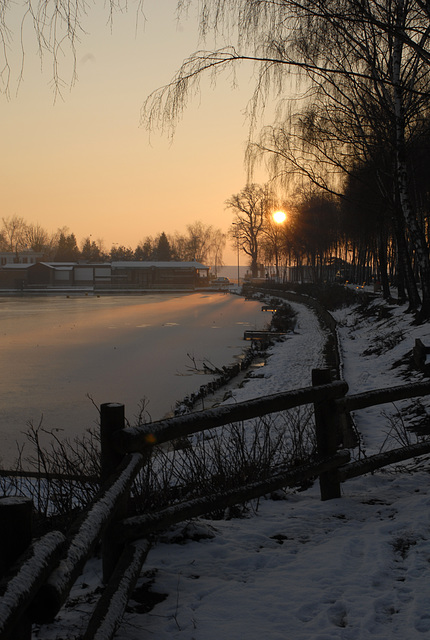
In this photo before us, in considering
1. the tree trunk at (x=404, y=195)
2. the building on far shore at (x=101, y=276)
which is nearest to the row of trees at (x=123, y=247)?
the building on far shore at (x=101, y=276)

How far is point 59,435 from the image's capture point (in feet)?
36.5

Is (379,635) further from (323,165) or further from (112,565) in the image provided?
(323,165)

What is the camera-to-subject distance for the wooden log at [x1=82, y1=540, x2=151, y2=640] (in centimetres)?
246

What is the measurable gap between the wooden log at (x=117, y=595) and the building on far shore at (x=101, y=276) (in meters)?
92.2

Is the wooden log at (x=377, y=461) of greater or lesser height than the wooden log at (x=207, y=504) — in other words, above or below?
below

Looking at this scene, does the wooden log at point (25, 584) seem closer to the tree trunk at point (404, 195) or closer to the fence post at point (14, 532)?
the fence post at point (14, 532)

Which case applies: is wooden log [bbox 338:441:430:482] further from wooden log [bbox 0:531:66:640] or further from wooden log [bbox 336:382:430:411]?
wooden log [bbox 0:531:66:640]

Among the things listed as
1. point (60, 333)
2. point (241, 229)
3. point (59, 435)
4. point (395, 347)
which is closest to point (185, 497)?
point (59, 435)

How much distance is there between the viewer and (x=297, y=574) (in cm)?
350

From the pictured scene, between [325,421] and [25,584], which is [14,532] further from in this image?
[325,421]

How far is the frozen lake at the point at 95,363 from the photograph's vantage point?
13.0m

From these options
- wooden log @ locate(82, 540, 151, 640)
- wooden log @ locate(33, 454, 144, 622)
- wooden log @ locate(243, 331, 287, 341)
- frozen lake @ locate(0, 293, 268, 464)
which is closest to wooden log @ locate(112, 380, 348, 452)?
wooden log @ locate(33, 454, 144, 622)

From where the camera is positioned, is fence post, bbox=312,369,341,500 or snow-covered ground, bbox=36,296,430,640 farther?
fence post, bbox=312,369,341,500

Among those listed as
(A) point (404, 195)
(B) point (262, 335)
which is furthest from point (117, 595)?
(B) point (262, 335)
